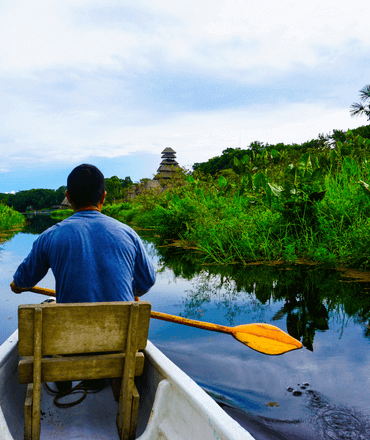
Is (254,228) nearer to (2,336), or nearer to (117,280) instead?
(2,336)

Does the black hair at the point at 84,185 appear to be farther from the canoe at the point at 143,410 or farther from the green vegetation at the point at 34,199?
the green vegetation at the point at 34,199

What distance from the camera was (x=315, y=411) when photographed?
2.79 metres

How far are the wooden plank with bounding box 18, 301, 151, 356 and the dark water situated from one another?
4.39 feet

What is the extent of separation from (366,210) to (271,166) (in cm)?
464

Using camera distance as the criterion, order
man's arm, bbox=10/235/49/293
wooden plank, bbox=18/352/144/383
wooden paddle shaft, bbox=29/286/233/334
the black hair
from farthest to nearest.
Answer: wooden paddle shaft, bbox=29/286/233/334 < the black hair < man's arm, bbox=10/235/49/293 < wooden plank, bbox=18/352/144/383

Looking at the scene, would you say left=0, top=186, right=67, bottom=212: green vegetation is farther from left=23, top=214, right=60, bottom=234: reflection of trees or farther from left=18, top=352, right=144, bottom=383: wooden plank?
left=18, top=352, right=144, bottom=383: wooden plank

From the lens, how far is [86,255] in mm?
2061

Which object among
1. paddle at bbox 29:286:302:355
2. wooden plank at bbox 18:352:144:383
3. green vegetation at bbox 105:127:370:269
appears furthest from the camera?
green vegetation at bbox 105:127:370:269

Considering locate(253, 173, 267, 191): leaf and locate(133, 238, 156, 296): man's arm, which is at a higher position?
locate(253, 173, 267, 191): leaf

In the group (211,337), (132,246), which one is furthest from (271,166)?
(132,246)

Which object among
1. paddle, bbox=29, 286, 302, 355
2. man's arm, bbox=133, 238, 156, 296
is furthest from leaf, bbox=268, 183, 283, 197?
man's arm, bbox=133, 238, 156, 296

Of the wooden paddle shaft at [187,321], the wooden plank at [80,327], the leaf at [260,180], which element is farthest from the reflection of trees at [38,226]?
the wooden plank at [80,327]

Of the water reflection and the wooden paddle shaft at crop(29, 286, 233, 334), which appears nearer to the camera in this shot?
the wooden paddle shaft at crop(29, 286, 233, 334)

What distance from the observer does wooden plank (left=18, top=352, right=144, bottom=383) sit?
1.86m
